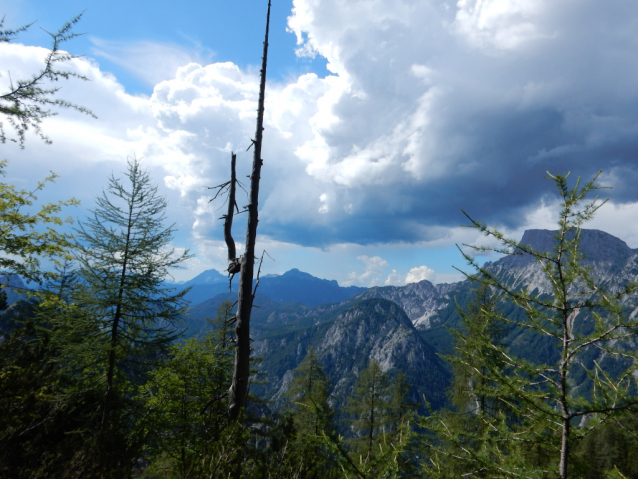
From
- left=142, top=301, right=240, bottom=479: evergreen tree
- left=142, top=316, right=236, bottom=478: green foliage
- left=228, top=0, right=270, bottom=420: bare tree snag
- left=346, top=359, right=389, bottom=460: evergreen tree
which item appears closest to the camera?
left=228, top=0, right=270, bottom=420: bare tree snag

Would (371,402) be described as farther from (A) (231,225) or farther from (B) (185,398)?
(A) (231,225)

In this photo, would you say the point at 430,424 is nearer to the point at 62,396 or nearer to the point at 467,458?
the point at 467,458

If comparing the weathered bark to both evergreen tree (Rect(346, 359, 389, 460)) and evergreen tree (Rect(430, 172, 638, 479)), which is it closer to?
evergreen tree (Rect(430, 172, 638, 479))

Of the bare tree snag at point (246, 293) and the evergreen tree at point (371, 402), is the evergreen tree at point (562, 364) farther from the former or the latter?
the evergreen tree at point (371, 402)

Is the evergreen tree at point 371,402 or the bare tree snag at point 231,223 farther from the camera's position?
the evergreen tree at point 371,402

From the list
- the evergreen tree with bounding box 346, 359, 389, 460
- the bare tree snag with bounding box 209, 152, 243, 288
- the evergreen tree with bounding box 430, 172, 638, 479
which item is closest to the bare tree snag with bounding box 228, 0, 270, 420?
the bare tree snag with bounding box 209, 152, 243, 288

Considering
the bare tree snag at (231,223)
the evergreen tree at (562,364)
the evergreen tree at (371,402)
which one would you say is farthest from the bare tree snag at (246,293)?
the evergreen tree at (371,402)

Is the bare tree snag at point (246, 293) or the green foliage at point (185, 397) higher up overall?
the bare tree snag at point (246, 293)

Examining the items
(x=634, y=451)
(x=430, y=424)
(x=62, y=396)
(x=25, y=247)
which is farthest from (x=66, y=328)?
(x=634, y=451)

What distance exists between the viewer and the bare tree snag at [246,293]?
6.53m

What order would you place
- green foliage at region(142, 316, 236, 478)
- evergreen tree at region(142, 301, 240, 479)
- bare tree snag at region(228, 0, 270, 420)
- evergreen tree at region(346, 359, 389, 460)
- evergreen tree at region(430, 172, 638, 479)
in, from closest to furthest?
1. evergreen tree at region(430, 172, 638, 479)
2. bare tree snag at region(228, 0, 270, 420)
3. evergreen tree at region(142, 301, 240, 479)
4. green foliage at region(142, 316, 236, 478)
5. evergreen tree at region(346, 359, 389, 460)

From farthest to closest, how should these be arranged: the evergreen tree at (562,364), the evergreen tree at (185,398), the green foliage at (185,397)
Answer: the green foliage at (185,397), the evergreen tree at (185,398), the evergreen tree at (562,364)

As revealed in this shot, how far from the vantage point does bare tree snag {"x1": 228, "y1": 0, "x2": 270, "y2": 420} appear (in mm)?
6531

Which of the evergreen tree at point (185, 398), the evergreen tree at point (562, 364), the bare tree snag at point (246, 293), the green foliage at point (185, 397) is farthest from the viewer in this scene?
the green foliage at point (185, 397)
